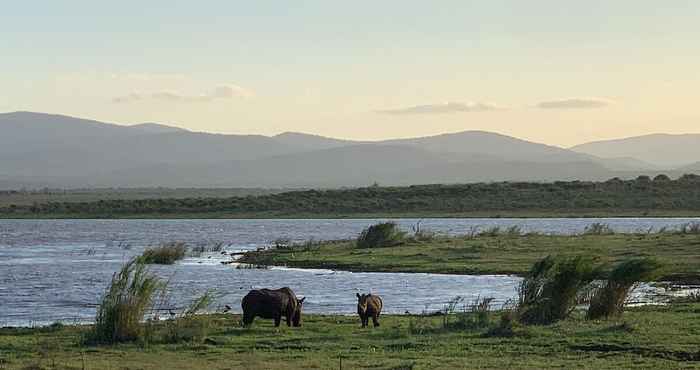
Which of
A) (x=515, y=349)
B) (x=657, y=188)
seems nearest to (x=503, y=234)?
(x=515, y=349)

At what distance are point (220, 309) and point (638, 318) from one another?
11785 mm

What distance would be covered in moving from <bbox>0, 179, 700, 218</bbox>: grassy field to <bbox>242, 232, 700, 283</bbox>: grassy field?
41.1 metres

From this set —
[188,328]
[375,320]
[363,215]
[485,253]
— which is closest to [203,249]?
[485,253]

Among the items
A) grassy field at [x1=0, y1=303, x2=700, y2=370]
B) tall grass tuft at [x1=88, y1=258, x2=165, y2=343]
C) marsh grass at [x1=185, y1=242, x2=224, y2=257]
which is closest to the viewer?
grassy field at [x1=0, y1=303, x2=700, y2=370]

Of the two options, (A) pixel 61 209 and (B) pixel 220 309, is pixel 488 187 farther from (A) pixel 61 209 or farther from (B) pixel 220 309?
(B) pixel 220 309

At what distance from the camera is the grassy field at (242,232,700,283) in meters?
42.5

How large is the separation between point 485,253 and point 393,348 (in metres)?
27.1

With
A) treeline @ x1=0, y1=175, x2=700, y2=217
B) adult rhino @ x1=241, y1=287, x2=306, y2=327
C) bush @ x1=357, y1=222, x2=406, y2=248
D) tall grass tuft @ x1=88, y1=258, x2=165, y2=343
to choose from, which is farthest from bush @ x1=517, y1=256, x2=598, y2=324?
treeline @ x1=0, y1=175, x2=700, y2=217

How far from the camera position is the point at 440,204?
102812 millimetres

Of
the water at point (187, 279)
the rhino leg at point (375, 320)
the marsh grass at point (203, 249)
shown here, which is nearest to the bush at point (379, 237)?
the water at point (187, 279)

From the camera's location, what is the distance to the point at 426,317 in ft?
89.6

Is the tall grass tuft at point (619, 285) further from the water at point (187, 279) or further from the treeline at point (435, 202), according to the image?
the treeline at point (435, 202)

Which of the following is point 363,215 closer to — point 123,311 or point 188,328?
point 188,328

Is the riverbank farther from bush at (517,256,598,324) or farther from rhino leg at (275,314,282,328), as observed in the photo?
→ rhino leg at (275,314,282,328)
